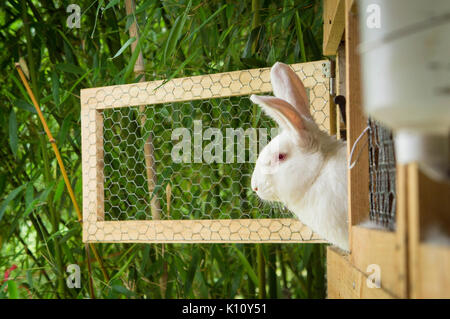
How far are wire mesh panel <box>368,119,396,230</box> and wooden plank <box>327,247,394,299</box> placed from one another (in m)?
0.06

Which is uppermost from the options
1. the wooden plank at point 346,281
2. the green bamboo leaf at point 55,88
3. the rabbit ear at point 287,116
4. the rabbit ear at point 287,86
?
the green bamboo leaf at point 55,88

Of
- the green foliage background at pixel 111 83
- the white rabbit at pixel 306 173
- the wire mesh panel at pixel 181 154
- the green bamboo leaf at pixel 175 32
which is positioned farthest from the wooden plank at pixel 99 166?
the white rabbit at pixel 306 173

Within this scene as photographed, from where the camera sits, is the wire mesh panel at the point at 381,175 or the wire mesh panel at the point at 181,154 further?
the wire mesh panel at the point at 181,154

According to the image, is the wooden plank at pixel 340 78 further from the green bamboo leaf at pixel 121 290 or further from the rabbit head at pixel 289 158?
the green bamboo leaf at pixel 121 290

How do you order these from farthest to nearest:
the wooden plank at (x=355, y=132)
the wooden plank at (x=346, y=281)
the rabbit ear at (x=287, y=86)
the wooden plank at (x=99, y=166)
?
the wooden plank at (x=99, y=166) < the rabbit ear at (x=287, y=86) < the wooden plank at (x=355, y=132) < the wooden plank at (x=346, y=281)

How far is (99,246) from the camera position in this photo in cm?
154

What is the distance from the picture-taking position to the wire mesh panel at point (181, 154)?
38.9 inches

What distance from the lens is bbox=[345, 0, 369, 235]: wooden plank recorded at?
58 cm

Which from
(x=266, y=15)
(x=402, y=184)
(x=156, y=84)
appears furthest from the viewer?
(x=266, y=15)

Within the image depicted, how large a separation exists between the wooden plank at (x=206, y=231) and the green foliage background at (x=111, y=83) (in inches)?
7.4

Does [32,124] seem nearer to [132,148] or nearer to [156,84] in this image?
[132,148]

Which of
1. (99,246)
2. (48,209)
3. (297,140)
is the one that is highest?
(297,140)
